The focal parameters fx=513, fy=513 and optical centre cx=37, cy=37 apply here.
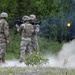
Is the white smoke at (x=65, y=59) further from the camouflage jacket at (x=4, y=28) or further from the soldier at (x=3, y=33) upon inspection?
the camouflage jacket at (x=4, y=28)

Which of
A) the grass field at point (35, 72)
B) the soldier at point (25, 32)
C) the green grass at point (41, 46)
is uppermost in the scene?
the soldier at point (25, 32)

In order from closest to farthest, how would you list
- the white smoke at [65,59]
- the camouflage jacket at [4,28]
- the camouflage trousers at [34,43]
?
the white smoke at [65,59] < the camouflage jacket at [4,28] < the camouflage trousers at [34,43]

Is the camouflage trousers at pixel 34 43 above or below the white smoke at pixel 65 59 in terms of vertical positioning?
above

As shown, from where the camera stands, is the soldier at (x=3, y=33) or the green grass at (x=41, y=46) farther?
the green grass at (x=41, y=46)

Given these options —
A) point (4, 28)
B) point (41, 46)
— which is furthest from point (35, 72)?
point (41, 46)

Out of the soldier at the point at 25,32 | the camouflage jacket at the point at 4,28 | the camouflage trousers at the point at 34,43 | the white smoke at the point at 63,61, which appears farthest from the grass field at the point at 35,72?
the camouflage trousers at the point at 34,43

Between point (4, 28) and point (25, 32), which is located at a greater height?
point (4, 28)

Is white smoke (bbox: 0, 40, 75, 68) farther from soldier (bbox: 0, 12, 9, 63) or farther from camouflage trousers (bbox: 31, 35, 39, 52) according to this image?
camouflage trousers (bbox: 31, 35, 39, 52)

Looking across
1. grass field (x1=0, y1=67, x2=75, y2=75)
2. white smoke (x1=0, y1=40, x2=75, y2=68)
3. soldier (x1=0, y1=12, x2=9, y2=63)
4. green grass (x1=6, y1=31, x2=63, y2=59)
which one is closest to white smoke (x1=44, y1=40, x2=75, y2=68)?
white smoke (x1=0, y1=40, x2=75, y2=68)

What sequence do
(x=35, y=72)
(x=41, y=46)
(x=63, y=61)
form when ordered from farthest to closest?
1. (x=41, y=46)
2. (x=63, y=61)
3. (x=35, y=72)

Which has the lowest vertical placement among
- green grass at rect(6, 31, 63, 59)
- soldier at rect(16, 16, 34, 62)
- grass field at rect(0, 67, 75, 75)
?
green grass at rect(6, 31, 63, 59)

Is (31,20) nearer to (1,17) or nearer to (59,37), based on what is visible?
(1,17)

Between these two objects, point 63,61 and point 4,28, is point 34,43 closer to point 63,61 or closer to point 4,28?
point 63,61

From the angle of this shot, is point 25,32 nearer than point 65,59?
No
